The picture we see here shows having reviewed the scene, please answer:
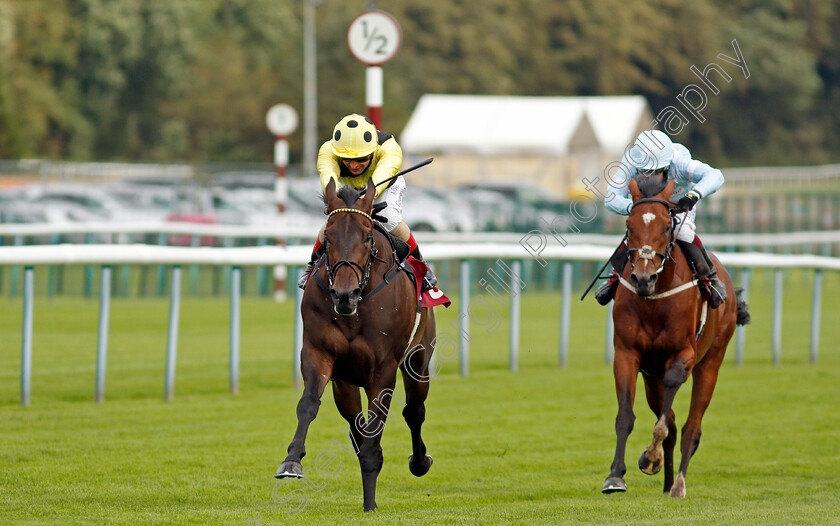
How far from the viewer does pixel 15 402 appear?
9.30 meters

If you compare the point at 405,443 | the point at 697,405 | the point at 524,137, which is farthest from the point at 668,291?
the point at 524,137

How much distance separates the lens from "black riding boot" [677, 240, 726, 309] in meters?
7.07

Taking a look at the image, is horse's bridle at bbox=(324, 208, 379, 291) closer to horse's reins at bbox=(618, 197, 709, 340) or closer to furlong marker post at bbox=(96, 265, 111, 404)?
horse's reins at bbox=(618, 197, 709, 340)

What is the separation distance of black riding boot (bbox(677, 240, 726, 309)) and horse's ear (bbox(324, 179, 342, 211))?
2.11m

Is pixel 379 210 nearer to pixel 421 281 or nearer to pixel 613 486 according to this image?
pixel 421 281

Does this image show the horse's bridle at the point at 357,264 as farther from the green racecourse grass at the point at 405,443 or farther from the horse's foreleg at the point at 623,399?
the horse's foreleg at the point at 623,399

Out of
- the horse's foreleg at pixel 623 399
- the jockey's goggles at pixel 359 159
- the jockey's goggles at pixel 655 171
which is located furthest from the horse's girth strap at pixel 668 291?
the jockey's goggles at pixel 359 159

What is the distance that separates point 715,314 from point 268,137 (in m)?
43.0

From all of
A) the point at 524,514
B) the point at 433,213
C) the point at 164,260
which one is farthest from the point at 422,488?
the point at 433,213

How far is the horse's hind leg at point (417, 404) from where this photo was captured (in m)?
6.91

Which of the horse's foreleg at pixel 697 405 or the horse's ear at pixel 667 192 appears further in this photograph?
the horse's foreleg at pixel 697 405

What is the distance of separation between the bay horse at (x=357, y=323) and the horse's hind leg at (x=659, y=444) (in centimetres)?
130

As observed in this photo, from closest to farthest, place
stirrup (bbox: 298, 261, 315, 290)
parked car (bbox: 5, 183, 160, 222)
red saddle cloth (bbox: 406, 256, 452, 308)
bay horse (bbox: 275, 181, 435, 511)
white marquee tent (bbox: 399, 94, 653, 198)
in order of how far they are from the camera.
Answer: bay horse (bbox: 275, 181, 435, 511) → stirrup (bbox: 298, 261, 315, 290) → red saddle cloth (bbox: 406, 256, 452, 308) → parked car (bbox: 5, 183, 160, 222) → white marquee tent (bbox: 399, 94, 653, 198)

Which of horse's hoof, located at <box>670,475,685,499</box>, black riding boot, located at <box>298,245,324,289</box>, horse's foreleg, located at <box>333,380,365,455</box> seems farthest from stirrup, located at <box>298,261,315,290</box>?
horse's hoof, located at <box>670,475,685,499</box>
